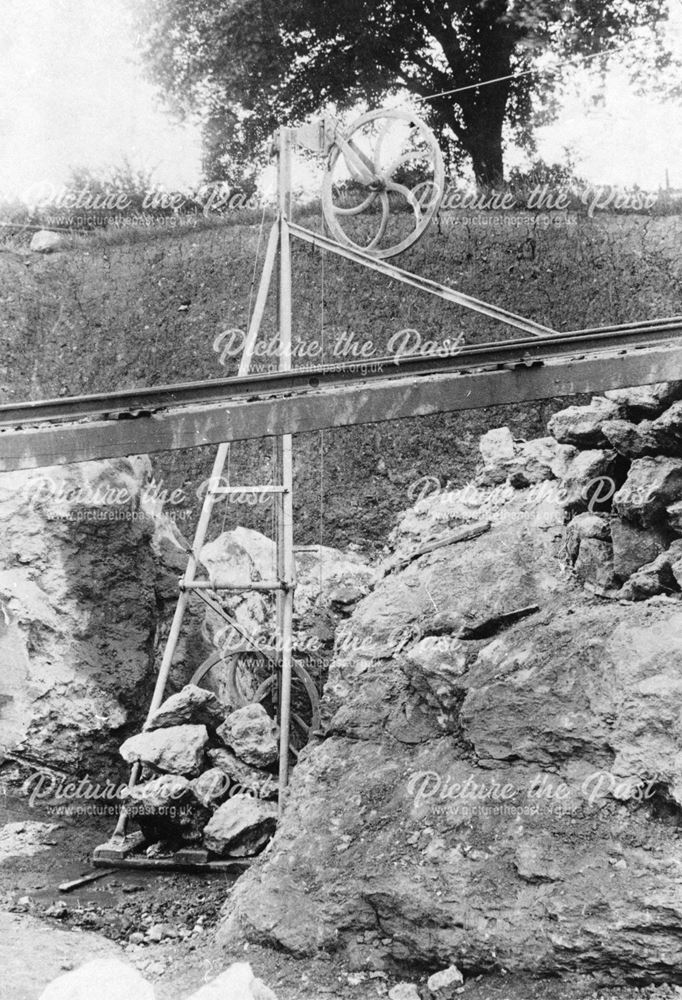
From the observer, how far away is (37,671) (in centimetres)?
879

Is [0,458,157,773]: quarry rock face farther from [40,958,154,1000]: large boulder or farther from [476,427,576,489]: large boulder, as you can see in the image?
[40,958,154,1000]: large boulder

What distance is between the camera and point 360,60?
15.0m

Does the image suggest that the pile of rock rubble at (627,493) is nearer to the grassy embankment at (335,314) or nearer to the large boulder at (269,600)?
the large boulder at (269,600)

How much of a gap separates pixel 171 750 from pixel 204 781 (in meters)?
0.38

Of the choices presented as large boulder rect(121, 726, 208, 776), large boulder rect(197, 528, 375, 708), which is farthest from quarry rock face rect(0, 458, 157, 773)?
large boulder rect(121, 726, 208, 776)

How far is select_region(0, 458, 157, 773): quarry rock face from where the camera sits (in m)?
8.74

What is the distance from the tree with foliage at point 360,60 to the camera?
14.8 m

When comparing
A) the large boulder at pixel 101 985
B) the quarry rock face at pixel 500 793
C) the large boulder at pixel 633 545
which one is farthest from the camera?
the large boulder at pixel 633 545

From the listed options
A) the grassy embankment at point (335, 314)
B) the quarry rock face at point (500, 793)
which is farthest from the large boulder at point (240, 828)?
the grassy embankment at point (335, 314)

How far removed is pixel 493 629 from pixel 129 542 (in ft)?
15.3

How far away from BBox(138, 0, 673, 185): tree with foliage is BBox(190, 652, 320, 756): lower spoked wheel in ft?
31.0

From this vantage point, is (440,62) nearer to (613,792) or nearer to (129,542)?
(129,542)

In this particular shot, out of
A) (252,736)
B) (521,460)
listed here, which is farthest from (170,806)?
(521,460)

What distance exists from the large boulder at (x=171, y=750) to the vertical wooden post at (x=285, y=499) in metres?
0.69
